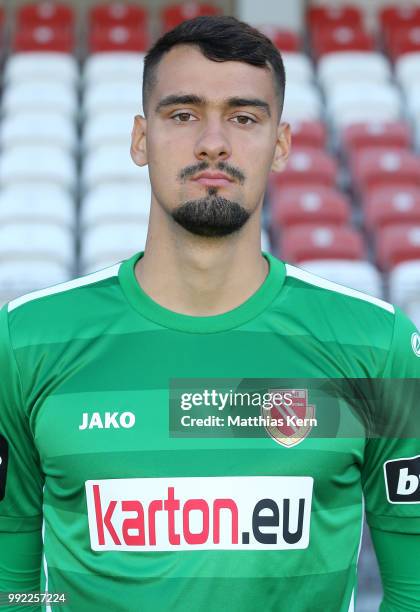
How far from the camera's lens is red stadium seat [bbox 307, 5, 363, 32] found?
11.1 metres

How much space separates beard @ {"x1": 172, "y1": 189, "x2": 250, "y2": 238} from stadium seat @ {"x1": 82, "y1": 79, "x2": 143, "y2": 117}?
7.00 metres

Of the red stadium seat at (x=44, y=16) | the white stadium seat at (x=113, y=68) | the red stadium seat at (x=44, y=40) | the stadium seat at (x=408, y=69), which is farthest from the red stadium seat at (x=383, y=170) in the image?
the red stadium seat at (x=44, y=16)

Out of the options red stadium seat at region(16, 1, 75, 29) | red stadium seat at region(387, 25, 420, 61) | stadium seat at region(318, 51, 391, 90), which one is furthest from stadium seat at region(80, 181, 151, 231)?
red stadium seat at region(387, 25, 420, 61)

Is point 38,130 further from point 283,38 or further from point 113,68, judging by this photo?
point 283,38

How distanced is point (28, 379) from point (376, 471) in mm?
667

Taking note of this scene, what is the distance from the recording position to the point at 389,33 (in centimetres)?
1083

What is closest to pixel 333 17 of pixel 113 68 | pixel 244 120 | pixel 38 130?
pixel 113 68

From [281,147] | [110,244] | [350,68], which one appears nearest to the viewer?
[281,147]

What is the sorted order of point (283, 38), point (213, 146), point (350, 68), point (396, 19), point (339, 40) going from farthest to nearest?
point (396, 19)
point (339, 40)
point (283, 38)
point (350, 68)
point (213, 146)

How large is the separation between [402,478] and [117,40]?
9107mm

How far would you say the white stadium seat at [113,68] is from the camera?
31.1 ft

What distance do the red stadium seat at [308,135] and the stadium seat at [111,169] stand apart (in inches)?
54.3

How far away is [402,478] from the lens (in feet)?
6.39

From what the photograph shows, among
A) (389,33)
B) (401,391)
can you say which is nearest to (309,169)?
(389,33)
